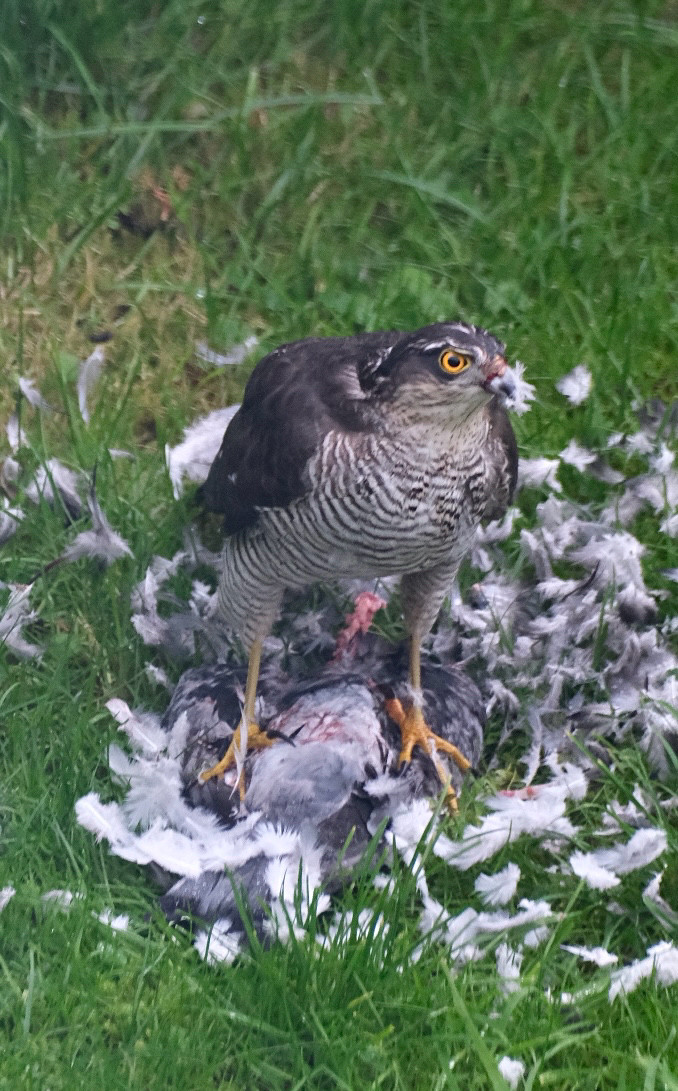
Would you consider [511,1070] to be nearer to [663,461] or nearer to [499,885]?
[499,885]

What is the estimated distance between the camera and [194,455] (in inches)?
170

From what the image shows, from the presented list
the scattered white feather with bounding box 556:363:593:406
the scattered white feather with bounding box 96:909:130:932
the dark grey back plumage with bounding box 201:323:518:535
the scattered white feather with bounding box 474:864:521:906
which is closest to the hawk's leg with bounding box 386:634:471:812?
the scattered white feather with bounding box 474:864:521:906

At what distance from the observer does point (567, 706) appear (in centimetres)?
385

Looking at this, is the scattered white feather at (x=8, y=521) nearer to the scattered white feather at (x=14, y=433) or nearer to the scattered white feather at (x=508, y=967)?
the scattered white feather at (x=14, y=433)

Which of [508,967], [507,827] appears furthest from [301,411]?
[508,967]

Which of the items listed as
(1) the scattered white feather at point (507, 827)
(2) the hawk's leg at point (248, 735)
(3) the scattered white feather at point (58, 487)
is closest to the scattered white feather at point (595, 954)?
(1) the scattered white feather at point (507, 827)

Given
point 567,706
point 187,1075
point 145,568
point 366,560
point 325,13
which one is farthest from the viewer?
point 325,13

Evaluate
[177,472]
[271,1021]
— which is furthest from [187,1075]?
[177,472]

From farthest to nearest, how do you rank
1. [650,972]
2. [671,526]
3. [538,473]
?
[538,473] → [671,526] → [650,972]

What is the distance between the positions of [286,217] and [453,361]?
245cm

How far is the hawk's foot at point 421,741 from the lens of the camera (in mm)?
3541

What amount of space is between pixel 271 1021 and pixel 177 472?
6.45ft

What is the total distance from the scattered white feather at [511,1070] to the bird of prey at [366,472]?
96 centimetres

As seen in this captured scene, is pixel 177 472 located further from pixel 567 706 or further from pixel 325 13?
pixel 325 13
